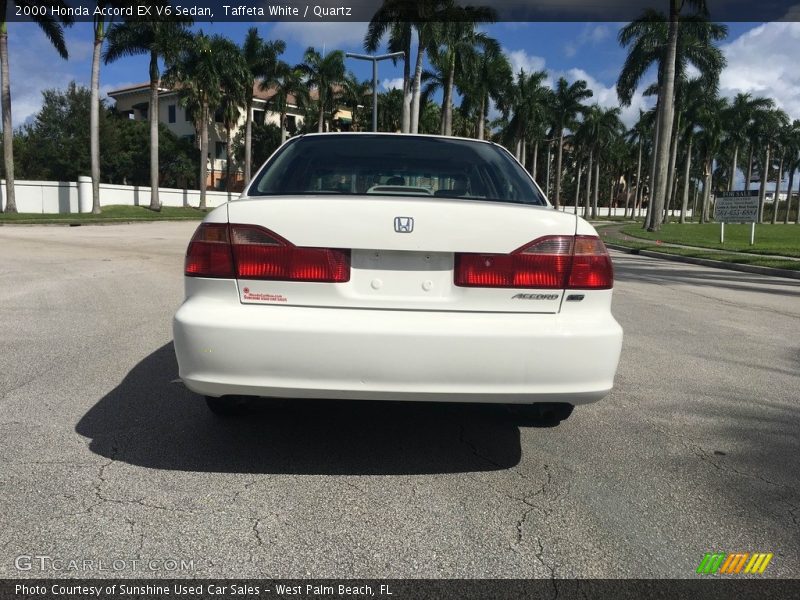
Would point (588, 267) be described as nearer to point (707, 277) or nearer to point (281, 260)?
point (281, 260)

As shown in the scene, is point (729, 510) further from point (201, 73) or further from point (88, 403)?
point (201, 73)

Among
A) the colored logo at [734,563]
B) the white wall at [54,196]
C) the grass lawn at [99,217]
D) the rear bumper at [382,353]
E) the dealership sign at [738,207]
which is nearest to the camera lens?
the colored logo at [734,563]

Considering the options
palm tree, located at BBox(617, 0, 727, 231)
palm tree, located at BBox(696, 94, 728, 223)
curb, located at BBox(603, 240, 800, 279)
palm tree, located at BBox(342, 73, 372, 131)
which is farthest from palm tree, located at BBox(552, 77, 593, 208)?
curb, located at BBox(603, 240, 800, 279)

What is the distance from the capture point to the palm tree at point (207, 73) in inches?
1647

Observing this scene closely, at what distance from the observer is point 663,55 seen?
3356 centimetres

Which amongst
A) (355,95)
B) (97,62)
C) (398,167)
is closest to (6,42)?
(97,62)

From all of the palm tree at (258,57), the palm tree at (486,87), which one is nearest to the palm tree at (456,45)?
the palm tree at (486,87)

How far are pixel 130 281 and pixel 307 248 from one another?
7.76m

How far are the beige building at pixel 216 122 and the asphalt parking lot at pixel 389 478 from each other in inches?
2454

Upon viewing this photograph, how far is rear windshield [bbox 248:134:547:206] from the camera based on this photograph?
3.81m

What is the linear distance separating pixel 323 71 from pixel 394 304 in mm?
53600

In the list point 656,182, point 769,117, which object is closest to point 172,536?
point 656,182

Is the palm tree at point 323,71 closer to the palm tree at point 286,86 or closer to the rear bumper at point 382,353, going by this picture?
the palm tree at point 286,86

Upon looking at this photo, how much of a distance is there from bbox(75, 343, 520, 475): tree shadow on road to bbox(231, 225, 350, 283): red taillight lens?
0.96 metres
